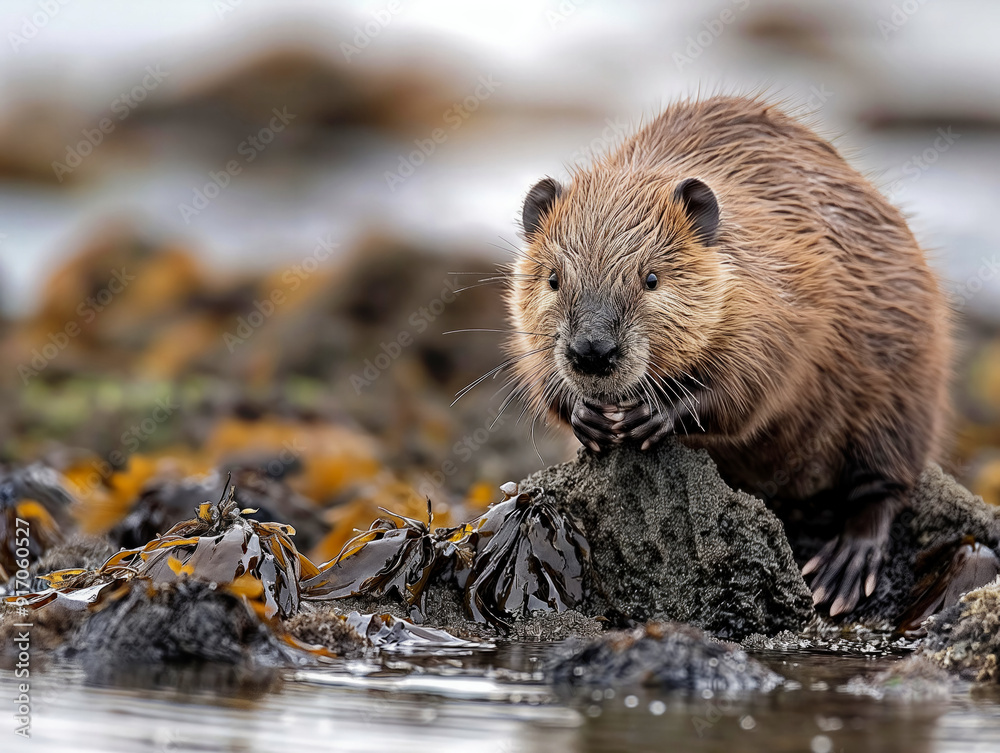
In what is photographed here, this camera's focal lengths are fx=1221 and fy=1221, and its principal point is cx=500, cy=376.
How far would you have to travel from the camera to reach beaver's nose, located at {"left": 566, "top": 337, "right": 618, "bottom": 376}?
4297 millimetres

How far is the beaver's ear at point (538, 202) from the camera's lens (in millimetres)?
5152

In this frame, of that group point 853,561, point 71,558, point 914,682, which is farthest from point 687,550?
point 71,558

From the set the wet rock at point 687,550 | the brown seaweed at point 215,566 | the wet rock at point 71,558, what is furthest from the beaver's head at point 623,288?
the wet rock at point 71,558

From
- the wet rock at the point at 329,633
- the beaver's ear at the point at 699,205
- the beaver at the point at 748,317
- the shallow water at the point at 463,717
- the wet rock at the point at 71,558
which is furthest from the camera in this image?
the wet rock at the point at 71,558

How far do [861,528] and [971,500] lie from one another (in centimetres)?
48

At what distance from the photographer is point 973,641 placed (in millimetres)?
3494

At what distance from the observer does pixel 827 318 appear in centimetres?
511

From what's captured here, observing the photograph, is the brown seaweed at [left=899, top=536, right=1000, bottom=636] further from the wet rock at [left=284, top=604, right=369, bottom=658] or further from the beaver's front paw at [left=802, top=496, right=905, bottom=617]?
the wet rock at [left=284, top=604, right=369, bottom=658]

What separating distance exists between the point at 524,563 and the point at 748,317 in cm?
134

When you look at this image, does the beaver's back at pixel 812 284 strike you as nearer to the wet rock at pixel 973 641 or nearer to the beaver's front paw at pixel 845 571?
the beaver's front paw at pixel 845 571

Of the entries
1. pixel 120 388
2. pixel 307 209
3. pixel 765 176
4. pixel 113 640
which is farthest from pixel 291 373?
pixel 113 640

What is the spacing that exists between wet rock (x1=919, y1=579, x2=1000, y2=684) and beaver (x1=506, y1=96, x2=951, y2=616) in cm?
124

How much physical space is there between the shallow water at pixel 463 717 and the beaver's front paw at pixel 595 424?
1378 millimetres

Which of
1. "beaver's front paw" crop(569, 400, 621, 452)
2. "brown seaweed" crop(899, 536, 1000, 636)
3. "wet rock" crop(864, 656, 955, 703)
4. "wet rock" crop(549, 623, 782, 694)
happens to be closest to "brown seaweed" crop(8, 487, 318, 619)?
"wet rock" crop(549, 623, 782, 694)
